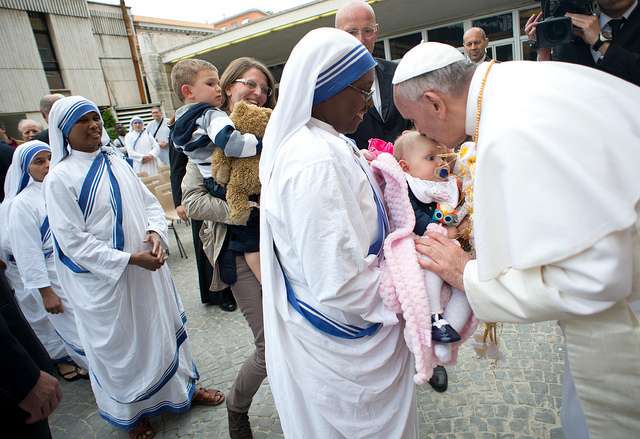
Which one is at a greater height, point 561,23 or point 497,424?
point 561,23

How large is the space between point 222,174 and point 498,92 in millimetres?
1695

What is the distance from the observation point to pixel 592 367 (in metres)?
1.36

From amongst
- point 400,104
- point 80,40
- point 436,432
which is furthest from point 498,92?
point 80,40

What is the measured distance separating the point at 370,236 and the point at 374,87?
76.6 inches

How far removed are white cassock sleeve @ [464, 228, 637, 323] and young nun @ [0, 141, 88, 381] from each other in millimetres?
3679

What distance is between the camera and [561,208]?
1.09m

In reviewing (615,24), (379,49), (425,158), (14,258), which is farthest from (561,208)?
(379,49)

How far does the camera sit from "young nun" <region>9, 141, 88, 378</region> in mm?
3293

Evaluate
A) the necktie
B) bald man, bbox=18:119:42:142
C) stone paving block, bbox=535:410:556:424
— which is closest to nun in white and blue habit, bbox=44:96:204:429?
stone paving block, bbox=535:410:556:424

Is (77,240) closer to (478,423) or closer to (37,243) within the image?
(37,243)

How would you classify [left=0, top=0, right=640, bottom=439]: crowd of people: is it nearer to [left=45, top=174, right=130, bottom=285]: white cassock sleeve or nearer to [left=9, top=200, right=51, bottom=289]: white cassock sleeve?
[left=45, top=174, right=130, bottom=285]: white cassock sleeve

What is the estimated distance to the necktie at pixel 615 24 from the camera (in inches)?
99.6

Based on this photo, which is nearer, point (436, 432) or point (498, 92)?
point (498, 92)

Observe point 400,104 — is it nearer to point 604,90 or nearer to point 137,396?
point 604,90
